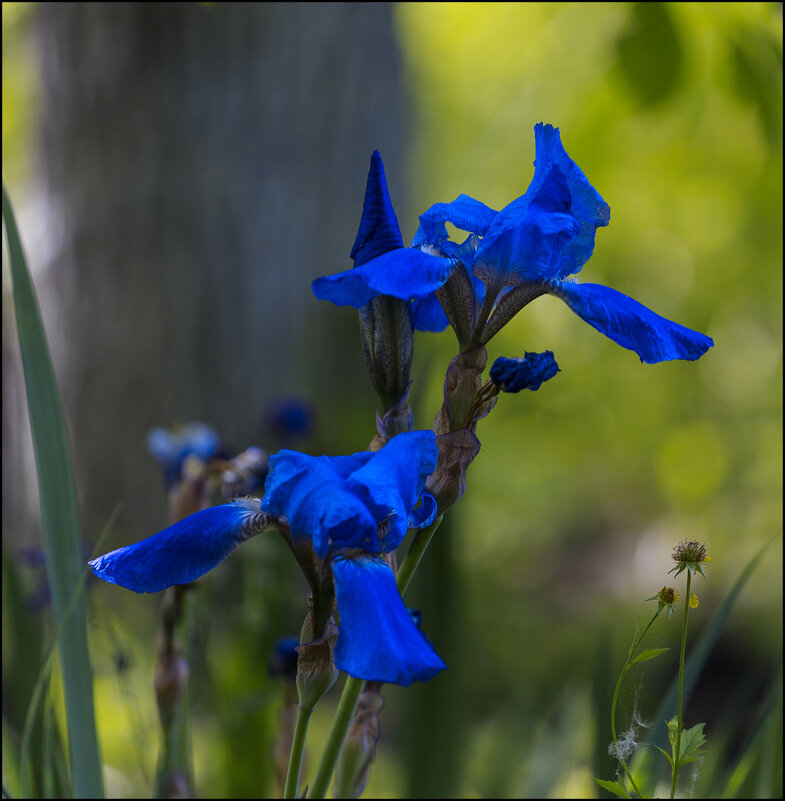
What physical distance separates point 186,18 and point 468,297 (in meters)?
1.09

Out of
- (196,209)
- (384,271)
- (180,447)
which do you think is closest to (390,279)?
(384,271)

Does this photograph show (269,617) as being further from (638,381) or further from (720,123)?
(638,381)

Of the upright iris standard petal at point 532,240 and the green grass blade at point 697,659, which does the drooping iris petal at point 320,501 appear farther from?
the green grass blade at point 697,659

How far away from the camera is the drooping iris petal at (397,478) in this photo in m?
0.25

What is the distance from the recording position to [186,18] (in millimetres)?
1193

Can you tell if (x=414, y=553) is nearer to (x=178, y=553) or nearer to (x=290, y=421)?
(x=178, y=553)

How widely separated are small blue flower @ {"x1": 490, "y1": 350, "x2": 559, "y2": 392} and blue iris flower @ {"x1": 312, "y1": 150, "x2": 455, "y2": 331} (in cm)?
4

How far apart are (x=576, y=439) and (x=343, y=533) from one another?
76.5 inches

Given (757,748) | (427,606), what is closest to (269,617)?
(427,606)

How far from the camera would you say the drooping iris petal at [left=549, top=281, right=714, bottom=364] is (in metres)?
0.29

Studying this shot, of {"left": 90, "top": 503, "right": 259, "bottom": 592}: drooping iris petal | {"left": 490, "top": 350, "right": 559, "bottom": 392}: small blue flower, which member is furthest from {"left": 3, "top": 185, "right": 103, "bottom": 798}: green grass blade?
{"left": 490, "top": 350, "right": 559, "bottom": 392}: small blue flower

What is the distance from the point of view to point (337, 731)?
0.29 m

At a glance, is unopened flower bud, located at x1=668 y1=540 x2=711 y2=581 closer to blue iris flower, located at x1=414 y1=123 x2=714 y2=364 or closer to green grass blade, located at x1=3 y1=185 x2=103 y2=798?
blue iris flower, located at x1=414 y1=123 x2=714 y2=364

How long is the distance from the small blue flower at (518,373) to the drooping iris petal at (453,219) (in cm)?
6
